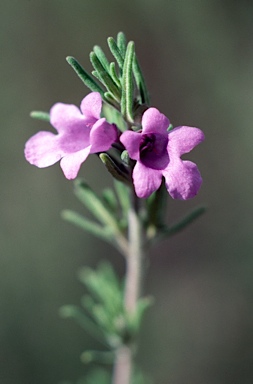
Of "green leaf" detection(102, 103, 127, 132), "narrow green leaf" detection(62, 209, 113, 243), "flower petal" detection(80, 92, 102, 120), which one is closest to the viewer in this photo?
"flower petal" detection(80, 92, 102, 120)

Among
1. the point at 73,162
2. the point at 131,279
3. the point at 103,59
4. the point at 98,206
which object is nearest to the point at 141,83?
the point at 103,59

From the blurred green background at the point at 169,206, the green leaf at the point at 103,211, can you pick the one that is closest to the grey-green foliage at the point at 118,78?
the green leaf at the point at 103,211

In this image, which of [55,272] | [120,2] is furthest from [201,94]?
[55,272]

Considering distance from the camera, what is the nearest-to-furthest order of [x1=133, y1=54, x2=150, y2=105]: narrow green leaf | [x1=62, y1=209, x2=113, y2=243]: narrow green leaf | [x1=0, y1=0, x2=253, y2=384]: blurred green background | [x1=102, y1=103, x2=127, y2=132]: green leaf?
[x1=133, y1=54, x2=150, y2=105]: narrow green leaf < [x1=102, y1=103, x2=127, y2=132]: green leaf < [x1=62, y1=209, x2=113, y2=243]: narrow green leaf < [x1=0, y1=0, x2=253, y2=384]: blurred green background

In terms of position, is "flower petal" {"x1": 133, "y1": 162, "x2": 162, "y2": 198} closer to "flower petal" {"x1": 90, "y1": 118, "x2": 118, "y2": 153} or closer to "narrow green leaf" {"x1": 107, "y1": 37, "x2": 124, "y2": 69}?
"flower petal" {"x1": 90, "y1": 118, "x2": 118, "y2": 153}

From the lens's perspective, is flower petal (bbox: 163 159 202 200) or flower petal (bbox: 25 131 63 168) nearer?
flower petal (bbox: 163 159 202 200)

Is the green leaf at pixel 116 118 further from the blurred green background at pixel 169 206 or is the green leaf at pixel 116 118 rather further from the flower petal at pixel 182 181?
the blurred green background at pixel 169 206

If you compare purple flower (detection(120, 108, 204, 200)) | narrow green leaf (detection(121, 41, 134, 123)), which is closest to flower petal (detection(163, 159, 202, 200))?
purple flower (detection(120, 108, 204, 200))

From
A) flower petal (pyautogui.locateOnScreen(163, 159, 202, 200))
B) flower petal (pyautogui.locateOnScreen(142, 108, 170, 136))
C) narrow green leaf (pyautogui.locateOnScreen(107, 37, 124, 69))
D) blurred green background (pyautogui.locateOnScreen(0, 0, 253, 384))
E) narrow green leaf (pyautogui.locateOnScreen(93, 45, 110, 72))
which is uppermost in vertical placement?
blurred green background (pyautogui.locateOnScreen(0, 0, 253, 384))
